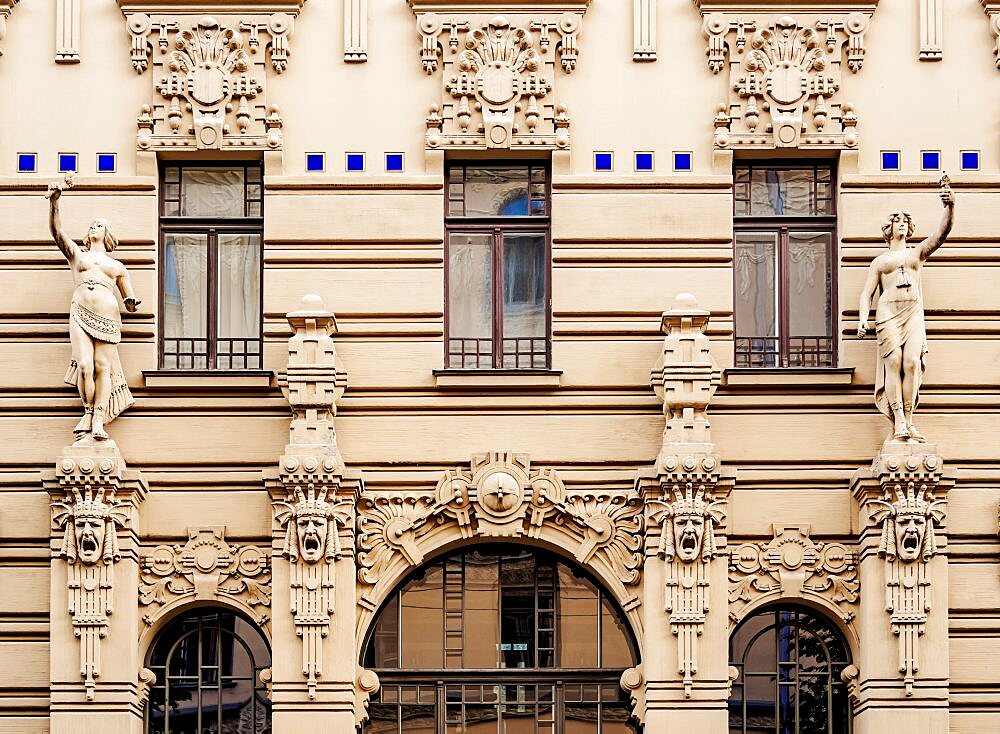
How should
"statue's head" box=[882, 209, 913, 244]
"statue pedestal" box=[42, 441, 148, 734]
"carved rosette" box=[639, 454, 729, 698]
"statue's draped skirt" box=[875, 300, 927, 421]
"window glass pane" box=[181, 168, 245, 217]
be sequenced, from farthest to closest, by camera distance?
"window glass pane" box=[181, 168, 245, 217] < "statue's head" box=[882, 209, 913, 244] < "statue's draped skirt" box=[875, 300, 927, 421] < "carved rosette" box=[639, 454, 729, 698] < "statue pedestal" box=[42, 441, 148, 734]

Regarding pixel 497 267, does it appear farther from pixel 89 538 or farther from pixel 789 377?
pixel 89 538

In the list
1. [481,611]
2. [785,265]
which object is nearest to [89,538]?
[481,611]

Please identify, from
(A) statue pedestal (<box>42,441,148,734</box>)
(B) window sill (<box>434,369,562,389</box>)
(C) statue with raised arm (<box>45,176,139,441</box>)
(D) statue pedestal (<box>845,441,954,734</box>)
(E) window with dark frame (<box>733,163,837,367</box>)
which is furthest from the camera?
(E) window with dark frame (<box>733,163,837,367</box>)

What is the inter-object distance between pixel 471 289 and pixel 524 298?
26.1 inches

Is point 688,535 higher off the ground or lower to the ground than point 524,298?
lower

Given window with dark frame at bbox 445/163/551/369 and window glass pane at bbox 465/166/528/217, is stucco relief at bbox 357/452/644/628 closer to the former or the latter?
window with dark frame at bbox 445/163/551/369

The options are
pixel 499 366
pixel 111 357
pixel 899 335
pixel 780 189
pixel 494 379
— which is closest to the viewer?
pixel 899 335

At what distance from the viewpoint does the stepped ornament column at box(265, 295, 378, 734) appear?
2959 centimetres

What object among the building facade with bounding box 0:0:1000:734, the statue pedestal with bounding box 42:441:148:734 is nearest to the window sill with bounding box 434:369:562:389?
the building facade with bounding box 0:0:1000:734

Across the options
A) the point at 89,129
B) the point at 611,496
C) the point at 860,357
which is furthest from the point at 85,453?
the point at 860,357

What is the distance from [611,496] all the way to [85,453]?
6239mm

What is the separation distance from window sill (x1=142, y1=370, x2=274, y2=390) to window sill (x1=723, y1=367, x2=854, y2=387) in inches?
221

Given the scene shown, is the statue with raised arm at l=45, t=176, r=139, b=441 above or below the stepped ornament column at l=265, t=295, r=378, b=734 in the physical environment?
above

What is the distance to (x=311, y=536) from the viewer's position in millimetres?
29859
